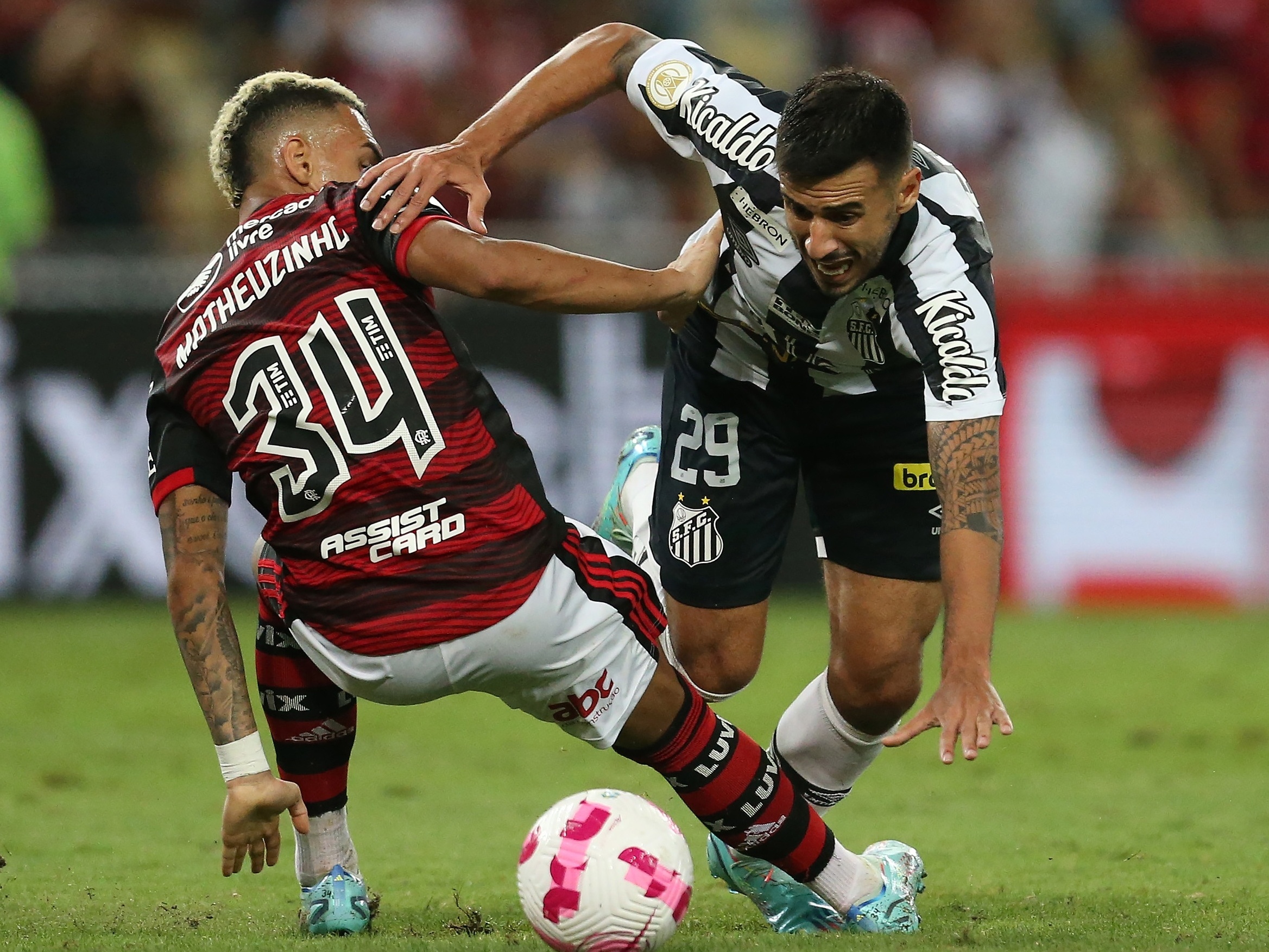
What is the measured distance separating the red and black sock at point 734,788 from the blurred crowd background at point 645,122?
7074 mm

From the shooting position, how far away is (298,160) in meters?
4.37

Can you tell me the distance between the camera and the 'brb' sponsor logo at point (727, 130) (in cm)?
465

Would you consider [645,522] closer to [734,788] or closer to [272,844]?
[734,788]

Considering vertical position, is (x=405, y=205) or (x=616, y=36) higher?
(x=616, y=36)

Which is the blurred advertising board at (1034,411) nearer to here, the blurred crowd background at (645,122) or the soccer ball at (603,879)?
the blurred crowd background at (645,122)

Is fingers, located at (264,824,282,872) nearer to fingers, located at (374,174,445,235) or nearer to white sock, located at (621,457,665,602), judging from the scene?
fingers, located at (374,174,445,235)

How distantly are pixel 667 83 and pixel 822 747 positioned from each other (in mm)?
1898

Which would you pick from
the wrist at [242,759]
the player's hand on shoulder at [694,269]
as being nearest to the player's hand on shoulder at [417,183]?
the player's hand on shoulder at [694,269]

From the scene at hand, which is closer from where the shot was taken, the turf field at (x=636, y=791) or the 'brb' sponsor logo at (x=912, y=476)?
the turf field at (x=636, y=791)

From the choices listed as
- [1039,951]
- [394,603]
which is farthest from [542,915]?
[1039,951]

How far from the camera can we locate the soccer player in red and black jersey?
3.95 meters

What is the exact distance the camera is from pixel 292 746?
4570 mm

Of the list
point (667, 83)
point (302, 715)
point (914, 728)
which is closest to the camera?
point (914, 728)

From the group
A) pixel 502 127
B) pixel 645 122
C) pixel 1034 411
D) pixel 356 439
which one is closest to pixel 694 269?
pixel 502 127
